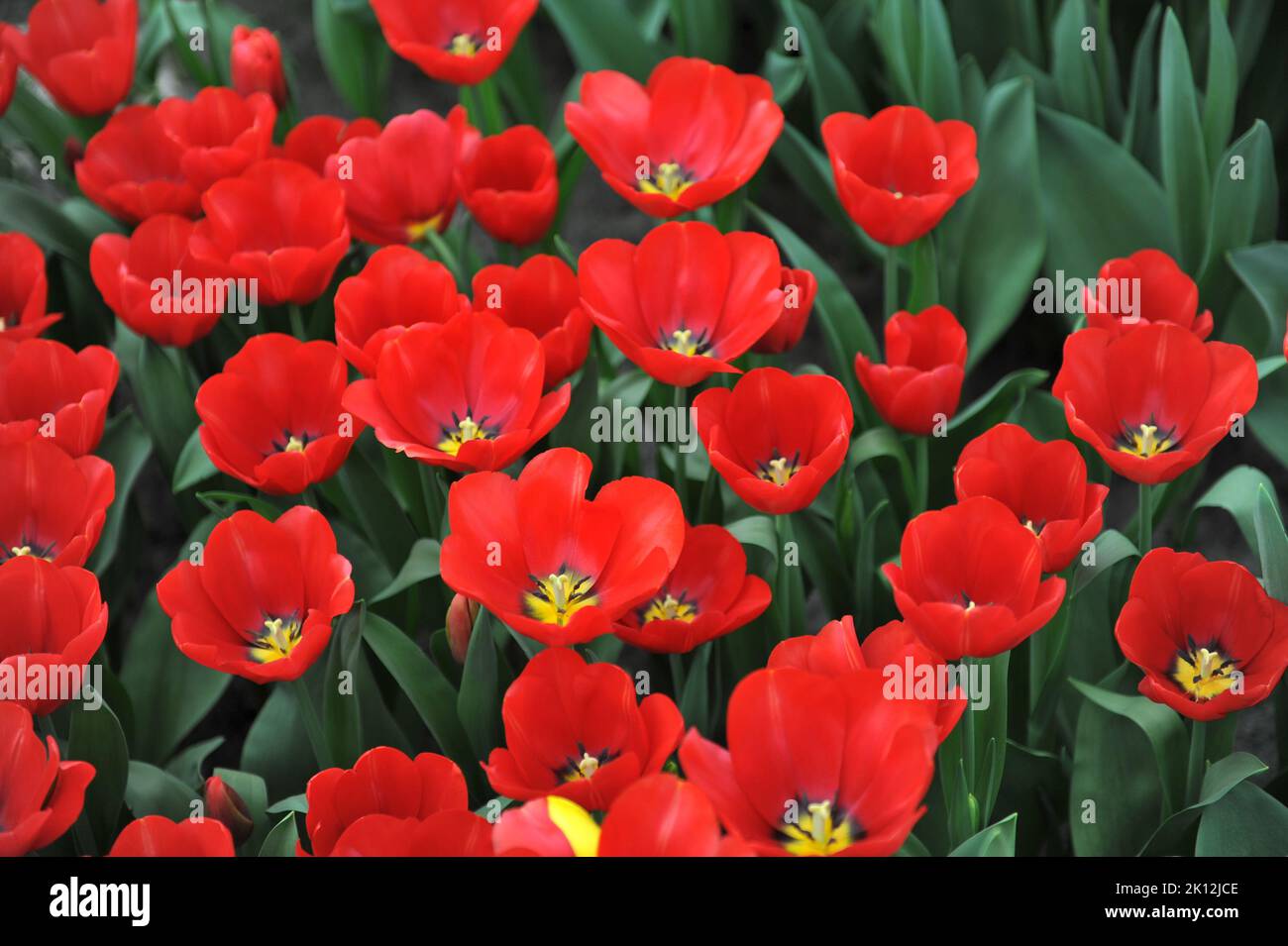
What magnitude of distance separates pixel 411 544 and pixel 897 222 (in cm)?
60

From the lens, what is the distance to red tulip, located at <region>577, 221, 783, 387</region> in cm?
127

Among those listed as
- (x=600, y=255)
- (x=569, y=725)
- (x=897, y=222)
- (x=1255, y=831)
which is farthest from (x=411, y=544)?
(x=1255, y=831)

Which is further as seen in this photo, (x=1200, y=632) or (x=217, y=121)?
(x=217, y=121)

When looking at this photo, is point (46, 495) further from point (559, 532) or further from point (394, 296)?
point (559, 532)

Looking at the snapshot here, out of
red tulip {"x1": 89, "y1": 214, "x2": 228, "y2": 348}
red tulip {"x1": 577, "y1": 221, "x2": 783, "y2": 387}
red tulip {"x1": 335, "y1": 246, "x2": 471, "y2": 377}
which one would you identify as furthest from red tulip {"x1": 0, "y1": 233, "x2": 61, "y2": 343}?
red tulip {"x1": 577, "y1": 221, "x2": 783, "y2": 387}

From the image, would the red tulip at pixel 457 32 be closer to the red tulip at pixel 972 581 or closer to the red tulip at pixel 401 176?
the red tulip at pixel 401 176

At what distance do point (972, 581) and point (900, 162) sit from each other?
62 cm

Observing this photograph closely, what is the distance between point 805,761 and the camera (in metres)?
0.93

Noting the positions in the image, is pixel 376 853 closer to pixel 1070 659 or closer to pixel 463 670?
pixel 463 670

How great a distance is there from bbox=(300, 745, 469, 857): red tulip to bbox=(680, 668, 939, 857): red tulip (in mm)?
218

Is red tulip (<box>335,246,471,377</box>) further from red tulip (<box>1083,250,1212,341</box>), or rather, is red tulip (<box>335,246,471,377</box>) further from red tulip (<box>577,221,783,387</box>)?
red tulip (<box>1083,250,1212,341</box>)

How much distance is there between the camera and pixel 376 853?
95cm

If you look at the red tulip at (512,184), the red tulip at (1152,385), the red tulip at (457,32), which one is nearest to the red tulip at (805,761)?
the red tulip at (1152,385)

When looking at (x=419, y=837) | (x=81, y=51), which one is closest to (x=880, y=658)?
(x=419, y=837)
